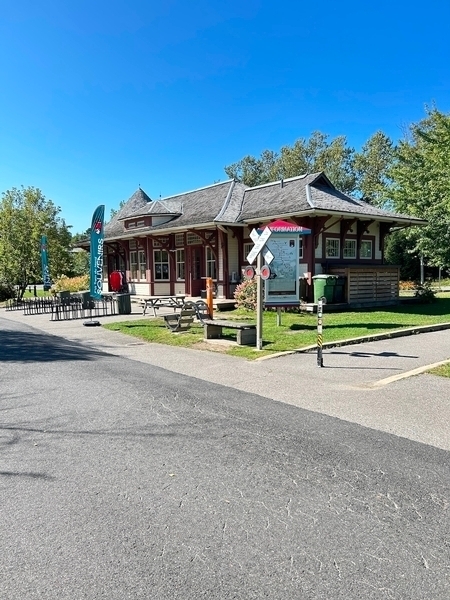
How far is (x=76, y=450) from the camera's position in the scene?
4.36 m

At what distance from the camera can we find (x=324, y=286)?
1703 centimetres

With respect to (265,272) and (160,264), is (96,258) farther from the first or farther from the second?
(265,272)

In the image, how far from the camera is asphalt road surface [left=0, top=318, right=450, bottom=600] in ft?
8.16

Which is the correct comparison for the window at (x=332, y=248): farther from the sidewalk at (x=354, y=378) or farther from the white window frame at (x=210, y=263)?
the sidewalk at (x=354, y=378)

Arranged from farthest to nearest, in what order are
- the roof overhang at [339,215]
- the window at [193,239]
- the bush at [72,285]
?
the bush at [72,285] < the window at [193,239] < the roof overhang at [339,215]

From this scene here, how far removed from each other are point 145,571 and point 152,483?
111cm

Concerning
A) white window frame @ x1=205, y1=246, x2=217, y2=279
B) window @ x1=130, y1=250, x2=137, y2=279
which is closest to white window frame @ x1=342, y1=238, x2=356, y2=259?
white window frame @ x1=205, y1=246, x2=217, y2=279

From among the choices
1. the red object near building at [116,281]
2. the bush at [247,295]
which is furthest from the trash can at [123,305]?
the red object near building at [116,281]

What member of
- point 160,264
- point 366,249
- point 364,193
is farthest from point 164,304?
point 364,193

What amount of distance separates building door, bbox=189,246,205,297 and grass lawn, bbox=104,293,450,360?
18.9 ft

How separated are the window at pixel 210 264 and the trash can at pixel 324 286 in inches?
263

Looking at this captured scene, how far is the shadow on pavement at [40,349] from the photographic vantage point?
381 inches

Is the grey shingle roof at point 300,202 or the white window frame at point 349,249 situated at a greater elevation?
the grey shingle roof at point 300,202

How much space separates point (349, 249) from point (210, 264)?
23.5ft
